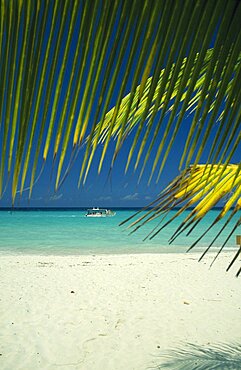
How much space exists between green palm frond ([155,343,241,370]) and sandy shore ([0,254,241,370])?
0.13 meters

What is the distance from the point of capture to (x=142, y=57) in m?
0.56

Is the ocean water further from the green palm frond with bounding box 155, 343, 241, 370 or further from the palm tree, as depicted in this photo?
the palm tree

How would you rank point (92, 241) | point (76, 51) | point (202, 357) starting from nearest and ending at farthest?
point (76, 51), point (202, 357), point (92, 241)

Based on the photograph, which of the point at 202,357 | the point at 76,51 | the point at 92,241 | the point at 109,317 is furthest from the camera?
the point at 92,241

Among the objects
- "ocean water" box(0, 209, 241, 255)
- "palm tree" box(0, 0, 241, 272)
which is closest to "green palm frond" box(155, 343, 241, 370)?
"ocean water" box(0, 209, 241, 255)

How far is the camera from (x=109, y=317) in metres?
6.12

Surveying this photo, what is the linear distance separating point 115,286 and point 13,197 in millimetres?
8492

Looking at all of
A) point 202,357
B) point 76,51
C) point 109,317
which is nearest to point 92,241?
point 109,317

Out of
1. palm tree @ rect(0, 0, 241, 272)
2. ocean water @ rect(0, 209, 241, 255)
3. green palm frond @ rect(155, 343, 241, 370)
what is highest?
palm tree @ rect(0, 0, 241, 272)

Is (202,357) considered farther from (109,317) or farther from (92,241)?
(92,241)

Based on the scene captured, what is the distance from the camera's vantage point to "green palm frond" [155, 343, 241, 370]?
4230 millimetres

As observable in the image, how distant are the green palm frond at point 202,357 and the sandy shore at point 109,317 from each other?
5.2 inches

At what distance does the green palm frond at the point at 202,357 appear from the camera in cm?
423

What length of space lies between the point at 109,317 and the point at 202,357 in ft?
6.31
